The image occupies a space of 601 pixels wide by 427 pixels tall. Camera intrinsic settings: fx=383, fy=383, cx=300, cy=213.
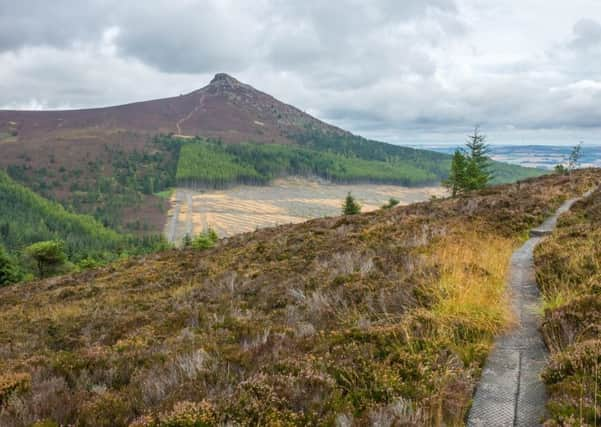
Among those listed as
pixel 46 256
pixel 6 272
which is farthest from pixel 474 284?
pixel 6 272

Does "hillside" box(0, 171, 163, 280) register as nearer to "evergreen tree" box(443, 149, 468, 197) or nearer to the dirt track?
the dirt track

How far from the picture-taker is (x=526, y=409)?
11.3ft

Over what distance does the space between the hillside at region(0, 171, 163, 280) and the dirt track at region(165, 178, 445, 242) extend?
17.8m

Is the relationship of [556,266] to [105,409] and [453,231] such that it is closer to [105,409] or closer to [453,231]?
[453,231]

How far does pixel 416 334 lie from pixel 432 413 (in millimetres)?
1521

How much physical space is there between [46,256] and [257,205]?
108 meters

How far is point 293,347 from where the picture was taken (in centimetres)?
516

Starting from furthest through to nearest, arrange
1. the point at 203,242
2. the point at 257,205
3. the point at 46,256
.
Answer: the point at 257,205, the point at 46,256, the point at 203,242

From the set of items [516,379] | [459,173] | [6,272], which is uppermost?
[459,173]

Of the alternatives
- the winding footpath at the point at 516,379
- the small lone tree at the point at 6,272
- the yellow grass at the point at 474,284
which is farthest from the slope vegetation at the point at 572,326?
the small lone tree at the point at 6,272

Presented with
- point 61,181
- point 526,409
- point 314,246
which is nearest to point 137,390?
point 526,409

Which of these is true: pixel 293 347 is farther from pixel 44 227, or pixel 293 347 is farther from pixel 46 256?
pixel 44 227

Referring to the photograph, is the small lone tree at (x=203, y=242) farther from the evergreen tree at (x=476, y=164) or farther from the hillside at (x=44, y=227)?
the hillside at (x=44, y=227)

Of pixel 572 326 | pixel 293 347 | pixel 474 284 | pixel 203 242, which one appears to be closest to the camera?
pixel 572 326
